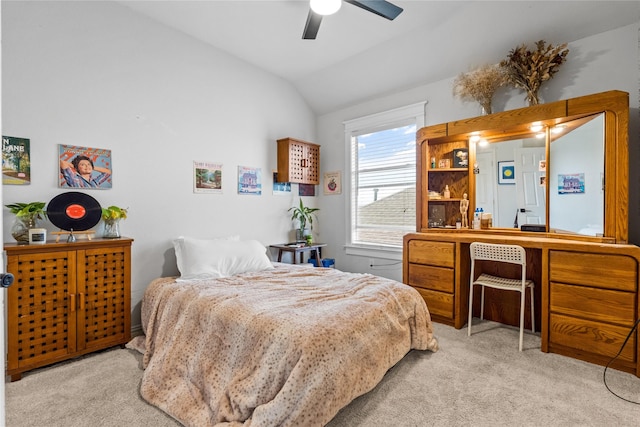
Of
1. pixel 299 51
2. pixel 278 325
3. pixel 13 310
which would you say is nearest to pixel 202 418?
pixel 278 325

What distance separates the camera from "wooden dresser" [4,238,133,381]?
230cm

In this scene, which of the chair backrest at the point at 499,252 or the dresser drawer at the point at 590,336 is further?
the chair backrest at the point at 499,252

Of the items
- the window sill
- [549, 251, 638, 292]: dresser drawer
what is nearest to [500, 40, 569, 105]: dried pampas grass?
[549, 251, 638, 292]: dresser drawer

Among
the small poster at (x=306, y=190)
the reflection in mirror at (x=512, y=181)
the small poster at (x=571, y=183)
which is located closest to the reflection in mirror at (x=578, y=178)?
the small poster at (x=571, y=183)

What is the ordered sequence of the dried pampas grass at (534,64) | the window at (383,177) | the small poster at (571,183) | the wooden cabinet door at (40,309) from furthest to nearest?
the window at (383,177) < the dried pampas grass at (534,64) < the small poster at (571,183) < the wooden cabinet door at (40,309)

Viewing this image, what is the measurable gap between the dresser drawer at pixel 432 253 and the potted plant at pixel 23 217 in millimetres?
3240

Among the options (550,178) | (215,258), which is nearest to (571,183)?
(550,178)

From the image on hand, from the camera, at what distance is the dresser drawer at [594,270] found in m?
2.36

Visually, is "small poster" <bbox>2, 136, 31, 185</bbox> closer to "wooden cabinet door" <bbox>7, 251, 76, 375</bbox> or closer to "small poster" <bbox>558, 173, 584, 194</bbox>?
"wooden cabinet door" <bbox>7, 251, 76, 375</bbox>

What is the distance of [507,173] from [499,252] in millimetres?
981

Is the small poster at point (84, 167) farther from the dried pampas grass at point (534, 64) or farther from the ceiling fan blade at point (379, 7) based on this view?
the dried pampas grass at point (534, 64)

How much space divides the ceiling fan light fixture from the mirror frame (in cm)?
170

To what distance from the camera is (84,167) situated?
9.36 ft

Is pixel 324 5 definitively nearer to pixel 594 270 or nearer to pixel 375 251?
pixel 594 270
